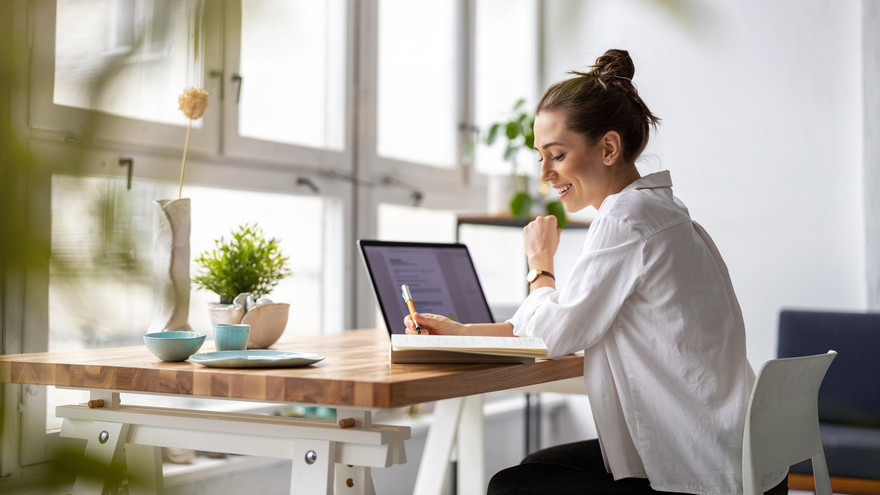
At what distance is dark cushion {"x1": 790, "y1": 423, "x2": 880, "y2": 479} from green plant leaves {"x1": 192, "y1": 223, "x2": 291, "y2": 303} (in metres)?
1.64

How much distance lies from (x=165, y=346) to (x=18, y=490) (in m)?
1.11

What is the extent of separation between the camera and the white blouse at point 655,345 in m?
1.24

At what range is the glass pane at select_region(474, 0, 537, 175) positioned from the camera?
3.63 metres

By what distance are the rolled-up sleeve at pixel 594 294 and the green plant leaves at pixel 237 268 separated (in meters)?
0.57

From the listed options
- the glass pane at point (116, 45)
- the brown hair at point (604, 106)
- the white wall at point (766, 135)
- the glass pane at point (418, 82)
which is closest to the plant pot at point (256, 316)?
the brown hair at point (604, 106)

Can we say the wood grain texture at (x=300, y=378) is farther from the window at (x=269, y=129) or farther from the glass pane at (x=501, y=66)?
the glass pane at (x=501, y=66)

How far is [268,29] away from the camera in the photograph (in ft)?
0.77

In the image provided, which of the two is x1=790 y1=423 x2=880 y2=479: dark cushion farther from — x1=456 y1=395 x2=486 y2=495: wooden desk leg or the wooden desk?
the wooden desk

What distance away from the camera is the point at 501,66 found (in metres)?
3.74

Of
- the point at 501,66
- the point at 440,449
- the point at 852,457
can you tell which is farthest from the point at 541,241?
the point at 501,66

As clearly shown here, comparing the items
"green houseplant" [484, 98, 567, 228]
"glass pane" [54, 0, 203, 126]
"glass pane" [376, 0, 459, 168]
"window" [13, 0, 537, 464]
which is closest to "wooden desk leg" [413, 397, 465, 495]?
"window" [13, 0, 537, 464]

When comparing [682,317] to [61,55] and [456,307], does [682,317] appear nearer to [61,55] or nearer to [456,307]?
[456,307]

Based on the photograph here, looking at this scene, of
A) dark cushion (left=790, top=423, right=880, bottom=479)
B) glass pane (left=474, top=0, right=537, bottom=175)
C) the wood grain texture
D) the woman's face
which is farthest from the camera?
glass pane (left=474, top=0, right=537, bottom=175)

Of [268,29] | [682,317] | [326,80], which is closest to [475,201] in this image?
[326,80]
